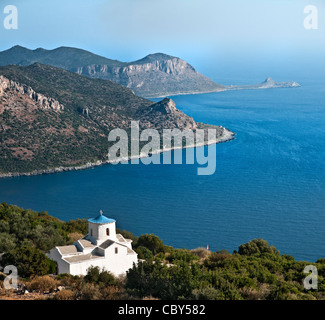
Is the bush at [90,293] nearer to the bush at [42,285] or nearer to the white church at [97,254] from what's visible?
the bush at [42,285]

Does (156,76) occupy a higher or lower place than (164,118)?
higher

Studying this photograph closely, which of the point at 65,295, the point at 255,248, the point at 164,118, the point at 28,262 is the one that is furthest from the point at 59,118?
the point at 65,295

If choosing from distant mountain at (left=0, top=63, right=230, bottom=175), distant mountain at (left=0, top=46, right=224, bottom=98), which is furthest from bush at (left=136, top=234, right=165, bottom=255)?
distant mountain at (left=0, top=46, right=224, bottom=98)

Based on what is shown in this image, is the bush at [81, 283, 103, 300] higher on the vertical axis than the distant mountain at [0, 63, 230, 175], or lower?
lower

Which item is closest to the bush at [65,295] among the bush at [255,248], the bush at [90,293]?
the bush at [90,293]

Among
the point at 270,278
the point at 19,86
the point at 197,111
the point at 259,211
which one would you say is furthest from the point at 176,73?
the point at 270,278

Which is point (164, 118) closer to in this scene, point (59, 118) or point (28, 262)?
point (59, 118)

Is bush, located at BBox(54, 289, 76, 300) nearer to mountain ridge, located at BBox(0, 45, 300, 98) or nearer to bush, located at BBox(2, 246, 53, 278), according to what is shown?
bush, located at BBox(2, 246, 53, 278)
